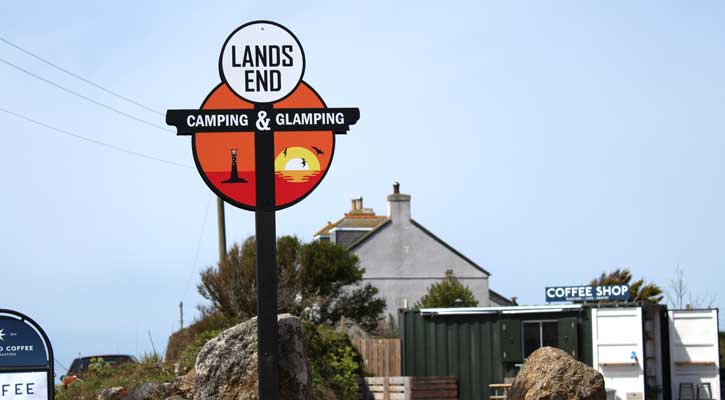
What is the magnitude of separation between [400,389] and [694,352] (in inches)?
254

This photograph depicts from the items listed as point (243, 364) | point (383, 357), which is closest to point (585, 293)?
point (383, 357)

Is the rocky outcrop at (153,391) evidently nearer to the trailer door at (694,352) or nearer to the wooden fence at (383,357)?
the trailer door at (694,352)

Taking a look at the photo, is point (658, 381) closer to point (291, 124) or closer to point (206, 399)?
point (206, 399)

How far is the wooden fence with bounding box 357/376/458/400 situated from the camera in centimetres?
2584

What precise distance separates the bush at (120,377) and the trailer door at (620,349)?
10.9m

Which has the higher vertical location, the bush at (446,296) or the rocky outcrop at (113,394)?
the bush at (446,296)

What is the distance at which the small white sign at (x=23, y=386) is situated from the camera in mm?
9398

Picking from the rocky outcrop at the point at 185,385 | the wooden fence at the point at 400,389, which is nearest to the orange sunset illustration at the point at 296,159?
the rocky outcrop at the point at 185,385

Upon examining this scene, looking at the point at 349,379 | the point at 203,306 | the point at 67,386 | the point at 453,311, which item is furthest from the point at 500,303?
the point at 67,386

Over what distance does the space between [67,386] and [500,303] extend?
43.3 m

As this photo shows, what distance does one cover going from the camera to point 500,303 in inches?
2393

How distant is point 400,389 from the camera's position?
2608cm

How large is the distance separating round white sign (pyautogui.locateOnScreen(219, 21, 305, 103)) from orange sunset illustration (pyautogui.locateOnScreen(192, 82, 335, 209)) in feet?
0.51

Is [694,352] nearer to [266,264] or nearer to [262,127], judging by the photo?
[266,264]
